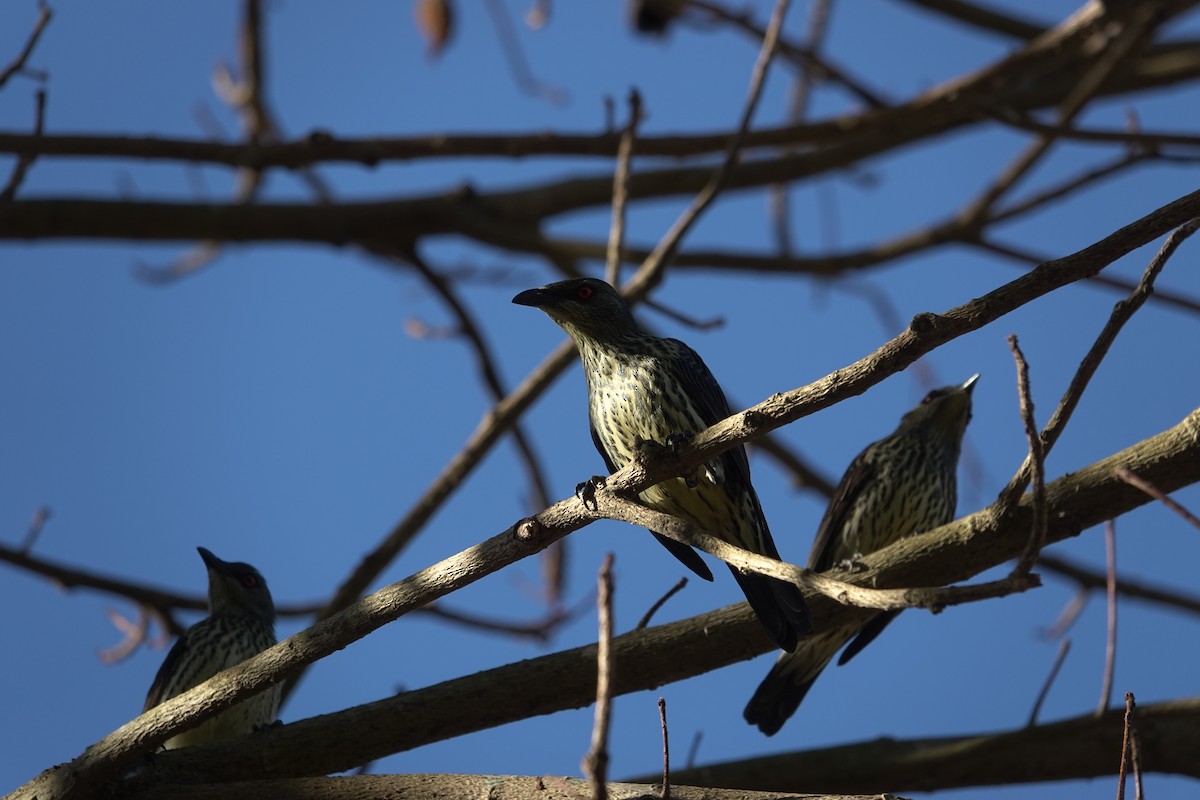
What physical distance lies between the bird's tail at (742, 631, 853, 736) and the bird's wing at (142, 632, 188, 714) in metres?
2.41

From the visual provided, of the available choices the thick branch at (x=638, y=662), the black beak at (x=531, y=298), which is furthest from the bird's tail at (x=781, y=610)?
the black beak at (x=531, y=298)

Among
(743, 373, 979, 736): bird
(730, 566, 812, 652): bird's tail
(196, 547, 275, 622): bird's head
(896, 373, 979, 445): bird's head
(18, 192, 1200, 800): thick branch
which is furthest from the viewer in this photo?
(896, 373, 979, 445): bird's head

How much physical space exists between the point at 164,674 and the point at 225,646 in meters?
0.27

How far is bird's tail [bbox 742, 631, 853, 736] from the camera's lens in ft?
17.2

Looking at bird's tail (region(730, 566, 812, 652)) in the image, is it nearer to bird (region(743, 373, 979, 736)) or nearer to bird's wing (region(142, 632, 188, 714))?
bird (region(743, 373, 979, 736))

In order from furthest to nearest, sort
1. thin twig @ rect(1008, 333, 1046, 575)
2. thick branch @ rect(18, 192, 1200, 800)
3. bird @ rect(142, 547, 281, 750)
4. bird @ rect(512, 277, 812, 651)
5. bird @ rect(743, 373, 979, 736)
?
1. bird @ rect(743, 373, 979, 736)
2. bird @ rect(142, 547, 281, 750)
3. bird @ rect(512, 277, 812, 651)
4. thick branch @ rect(18, 192, 1200, 800)
5. thin twig @ rect(1008, 333, 1046, 575)

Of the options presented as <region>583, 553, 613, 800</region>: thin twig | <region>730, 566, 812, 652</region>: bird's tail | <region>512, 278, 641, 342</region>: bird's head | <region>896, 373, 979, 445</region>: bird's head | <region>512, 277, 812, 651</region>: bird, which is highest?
<region>896, 373, 979, 445</region>: bird's head

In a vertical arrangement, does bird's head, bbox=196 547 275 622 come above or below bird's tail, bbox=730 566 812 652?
above

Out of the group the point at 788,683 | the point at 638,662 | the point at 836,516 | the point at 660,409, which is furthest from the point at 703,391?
the point at 836,516

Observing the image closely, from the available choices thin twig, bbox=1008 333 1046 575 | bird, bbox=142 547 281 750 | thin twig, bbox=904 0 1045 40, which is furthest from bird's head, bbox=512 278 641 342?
thin twig, bbox=904 0 1045 40

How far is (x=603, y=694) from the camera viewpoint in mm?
1998

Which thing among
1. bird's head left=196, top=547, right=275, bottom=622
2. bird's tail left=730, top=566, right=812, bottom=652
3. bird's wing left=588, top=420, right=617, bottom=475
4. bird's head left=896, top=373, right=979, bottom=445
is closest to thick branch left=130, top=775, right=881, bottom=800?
bird's tail left=730, top=566, right=812, bottom=652

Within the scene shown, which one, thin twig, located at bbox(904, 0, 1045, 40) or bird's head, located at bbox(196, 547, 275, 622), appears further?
thin twig, located at bbox(904, 0, 1045, 40)

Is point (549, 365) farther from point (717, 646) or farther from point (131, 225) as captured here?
point (131, 225)
